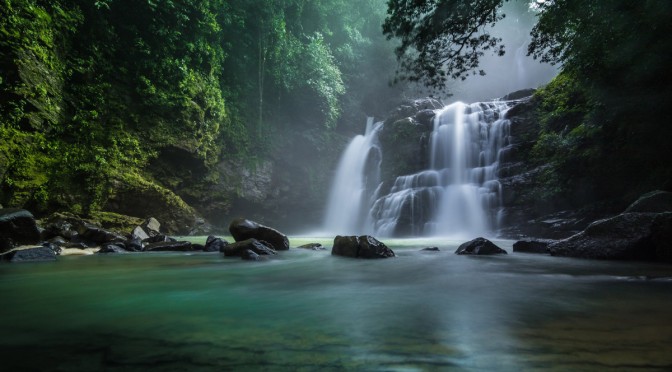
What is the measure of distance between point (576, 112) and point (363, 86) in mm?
18672

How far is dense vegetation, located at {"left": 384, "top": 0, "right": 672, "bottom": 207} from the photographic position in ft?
22.7

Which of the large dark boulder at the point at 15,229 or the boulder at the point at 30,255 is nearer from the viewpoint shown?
the boulder at the point at 30,255

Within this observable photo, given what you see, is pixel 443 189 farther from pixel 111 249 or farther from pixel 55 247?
pixel 55 247

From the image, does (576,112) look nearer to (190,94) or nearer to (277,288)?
(277,288)

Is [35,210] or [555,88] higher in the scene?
[555,88]

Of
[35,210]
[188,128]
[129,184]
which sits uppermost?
[188,128]

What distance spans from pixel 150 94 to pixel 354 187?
12.2 m

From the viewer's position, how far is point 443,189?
16.0 metres

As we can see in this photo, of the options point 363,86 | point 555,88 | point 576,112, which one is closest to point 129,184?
point 576,112

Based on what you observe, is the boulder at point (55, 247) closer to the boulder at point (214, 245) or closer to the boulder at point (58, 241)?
the boulder at point (58, 241)

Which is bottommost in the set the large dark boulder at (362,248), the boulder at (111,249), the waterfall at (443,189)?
the boulder at (111,249)

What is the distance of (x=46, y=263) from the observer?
222 inches

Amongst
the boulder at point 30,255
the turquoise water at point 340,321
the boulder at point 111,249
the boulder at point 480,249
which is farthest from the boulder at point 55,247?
the boulder at point 480,249

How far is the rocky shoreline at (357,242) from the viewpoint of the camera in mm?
5449
